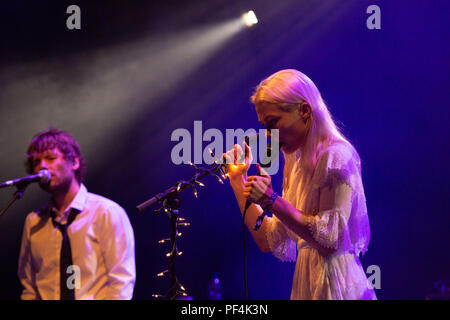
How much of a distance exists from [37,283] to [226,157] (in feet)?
3.99

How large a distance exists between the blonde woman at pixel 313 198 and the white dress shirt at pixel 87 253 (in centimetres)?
72

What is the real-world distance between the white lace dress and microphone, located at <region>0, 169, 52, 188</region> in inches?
52.5

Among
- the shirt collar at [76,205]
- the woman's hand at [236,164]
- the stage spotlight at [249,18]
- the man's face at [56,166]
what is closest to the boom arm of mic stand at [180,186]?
the woman's hand at [236,164]

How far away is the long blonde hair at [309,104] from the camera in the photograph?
2135 mm

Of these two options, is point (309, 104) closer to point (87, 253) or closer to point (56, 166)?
point (87, 253)

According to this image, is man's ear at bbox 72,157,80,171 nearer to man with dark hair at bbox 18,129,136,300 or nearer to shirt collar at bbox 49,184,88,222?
man with dark hair at bbox 18,129,136,300

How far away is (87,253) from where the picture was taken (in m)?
2.34

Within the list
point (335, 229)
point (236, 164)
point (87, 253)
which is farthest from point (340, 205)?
point (87, 253)

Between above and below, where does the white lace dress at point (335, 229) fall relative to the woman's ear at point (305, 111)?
below

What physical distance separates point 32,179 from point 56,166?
35 cm

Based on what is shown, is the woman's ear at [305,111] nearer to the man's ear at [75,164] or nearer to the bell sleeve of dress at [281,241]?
the bell sleeve of dress at [281,241]

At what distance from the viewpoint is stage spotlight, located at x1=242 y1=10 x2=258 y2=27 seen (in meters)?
4.87

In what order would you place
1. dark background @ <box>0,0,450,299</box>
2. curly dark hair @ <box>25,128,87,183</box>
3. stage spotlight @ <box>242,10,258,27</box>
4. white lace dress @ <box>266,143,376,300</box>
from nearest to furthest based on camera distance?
white lace dress @ <box>266,143,376,300</box>, curly dark hair @ <box>25,128,87,183</box>, dark background @ <box>0,0,450,299</box>, stage spotlight @ <box>242,10,258,27</box>

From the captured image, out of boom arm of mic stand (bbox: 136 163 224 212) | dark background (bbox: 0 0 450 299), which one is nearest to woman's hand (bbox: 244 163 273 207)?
boom arm of mic stand (bbox: 136 163 224 212)
